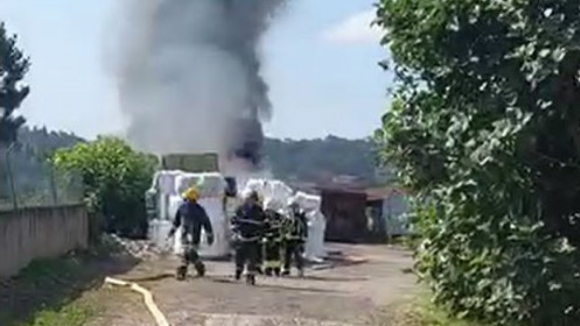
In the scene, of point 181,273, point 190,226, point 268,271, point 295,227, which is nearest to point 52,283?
point 181,273

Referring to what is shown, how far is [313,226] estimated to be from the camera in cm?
3284

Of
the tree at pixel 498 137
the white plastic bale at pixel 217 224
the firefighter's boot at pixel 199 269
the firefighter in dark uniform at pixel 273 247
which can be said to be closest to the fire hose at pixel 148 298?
the firefighter's boot at pixel 199 269

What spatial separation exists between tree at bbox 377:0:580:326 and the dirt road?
247 centimetres

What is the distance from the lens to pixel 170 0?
52125 millimetres

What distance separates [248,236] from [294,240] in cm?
338

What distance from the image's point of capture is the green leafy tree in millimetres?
38188

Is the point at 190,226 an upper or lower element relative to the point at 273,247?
upper

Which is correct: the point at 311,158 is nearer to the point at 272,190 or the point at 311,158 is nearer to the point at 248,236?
the point at 272,190

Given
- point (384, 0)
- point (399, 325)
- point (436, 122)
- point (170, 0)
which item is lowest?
point (399, 325)

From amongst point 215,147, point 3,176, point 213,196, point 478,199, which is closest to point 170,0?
point 215,147

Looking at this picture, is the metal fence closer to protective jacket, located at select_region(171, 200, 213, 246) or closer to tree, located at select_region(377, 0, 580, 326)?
protective jacket, located at select_region(171, 200, 213, 246)

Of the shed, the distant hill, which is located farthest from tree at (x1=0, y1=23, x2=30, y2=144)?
the shed

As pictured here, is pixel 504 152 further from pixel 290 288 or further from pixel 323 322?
pixel 290 288

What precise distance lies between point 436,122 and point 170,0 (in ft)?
126
